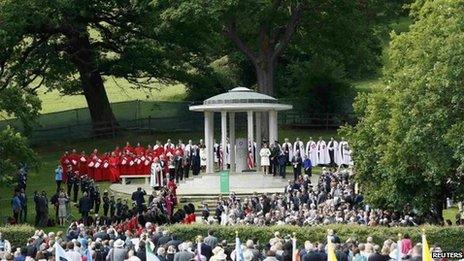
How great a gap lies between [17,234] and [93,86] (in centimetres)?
3225

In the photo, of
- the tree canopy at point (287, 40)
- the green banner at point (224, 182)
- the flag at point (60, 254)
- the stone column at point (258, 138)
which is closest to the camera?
the flag at point (60, 254)

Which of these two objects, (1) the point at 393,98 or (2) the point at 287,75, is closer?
(1) the point at 393,98

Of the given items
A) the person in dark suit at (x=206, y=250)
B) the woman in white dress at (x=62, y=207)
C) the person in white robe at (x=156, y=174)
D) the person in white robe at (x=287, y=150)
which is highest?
the person in white robe at (x=287, y=150)

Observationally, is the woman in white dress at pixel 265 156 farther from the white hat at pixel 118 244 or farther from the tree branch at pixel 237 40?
the white hat at pixel 118 244

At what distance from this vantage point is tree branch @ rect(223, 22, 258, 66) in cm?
7388

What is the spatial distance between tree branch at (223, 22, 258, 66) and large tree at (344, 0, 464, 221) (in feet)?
74.5

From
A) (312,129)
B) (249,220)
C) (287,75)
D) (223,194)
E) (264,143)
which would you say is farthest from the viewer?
(287,75)

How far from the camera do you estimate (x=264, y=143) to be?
61219 mm

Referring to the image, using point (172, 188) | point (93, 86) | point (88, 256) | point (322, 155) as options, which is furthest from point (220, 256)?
point (93, 86)

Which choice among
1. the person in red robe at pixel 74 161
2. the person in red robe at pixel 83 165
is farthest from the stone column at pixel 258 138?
the person in red robe at pixel 74 161

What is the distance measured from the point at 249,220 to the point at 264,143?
14.8 m

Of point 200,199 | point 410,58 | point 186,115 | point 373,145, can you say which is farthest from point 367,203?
point 186,115

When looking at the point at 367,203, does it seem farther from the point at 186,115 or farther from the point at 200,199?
the point at 186,115

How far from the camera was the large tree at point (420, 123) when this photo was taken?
152ft
